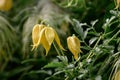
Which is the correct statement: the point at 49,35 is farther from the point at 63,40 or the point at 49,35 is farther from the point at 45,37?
the point at 63,40

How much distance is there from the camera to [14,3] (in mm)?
1414

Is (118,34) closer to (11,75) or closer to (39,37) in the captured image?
(39,37)

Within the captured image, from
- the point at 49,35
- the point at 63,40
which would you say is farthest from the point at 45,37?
the point at 63,40

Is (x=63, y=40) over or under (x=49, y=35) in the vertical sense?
under

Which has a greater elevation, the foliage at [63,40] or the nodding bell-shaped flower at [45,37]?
the nodding bell-shaped flower at [45,37]

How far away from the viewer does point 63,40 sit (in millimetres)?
1059

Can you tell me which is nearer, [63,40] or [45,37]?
[45,37]

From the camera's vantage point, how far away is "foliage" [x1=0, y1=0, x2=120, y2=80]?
28.4 inches

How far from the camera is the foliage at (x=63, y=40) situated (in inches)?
28.4

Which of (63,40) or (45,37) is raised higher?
(45,37)

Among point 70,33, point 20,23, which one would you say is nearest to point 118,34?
point 70,33

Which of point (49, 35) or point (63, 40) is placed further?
point (63, 40)

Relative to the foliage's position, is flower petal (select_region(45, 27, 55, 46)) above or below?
above

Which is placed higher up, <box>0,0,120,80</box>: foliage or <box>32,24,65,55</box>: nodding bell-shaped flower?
<box>32,24,65,55</box>: nodding bell-shaped flower
